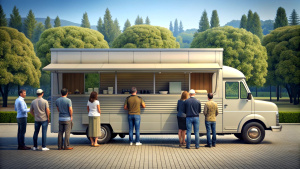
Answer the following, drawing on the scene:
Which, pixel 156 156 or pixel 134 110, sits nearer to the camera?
pixel 156 156

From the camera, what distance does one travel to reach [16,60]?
167 ft

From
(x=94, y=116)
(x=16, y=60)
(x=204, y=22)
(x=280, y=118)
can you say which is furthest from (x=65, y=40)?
(x=204, y=22)

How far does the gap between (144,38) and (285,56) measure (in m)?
19.9

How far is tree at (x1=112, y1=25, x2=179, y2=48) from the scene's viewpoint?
57938 mm

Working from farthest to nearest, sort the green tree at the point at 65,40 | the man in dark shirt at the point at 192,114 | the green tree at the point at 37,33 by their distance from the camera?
the green tree at the point at 37,33
the green tree at the point at 65,40
the man in dark shirt at the point at 192,114

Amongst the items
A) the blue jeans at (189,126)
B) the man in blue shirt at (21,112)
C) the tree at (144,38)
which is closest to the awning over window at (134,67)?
the man in blue shirt at (21,112)

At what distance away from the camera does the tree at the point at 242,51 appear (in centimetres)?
5591

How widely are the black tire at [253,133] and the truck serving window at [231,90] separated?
1217mm

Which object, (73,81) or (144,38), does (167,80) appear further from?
(144,38)

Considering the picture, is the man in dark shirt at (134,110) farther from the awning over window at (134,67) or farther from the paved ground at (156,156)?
the awning over window at (134,67)

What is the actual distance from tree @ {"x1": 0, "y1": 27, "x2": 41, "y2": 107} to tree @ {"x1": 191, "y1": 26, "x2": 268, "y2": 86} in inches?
954

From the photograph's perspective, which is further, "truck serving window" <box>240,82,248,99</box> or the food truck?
"truck serving window" <box>240,82,248,99</box>

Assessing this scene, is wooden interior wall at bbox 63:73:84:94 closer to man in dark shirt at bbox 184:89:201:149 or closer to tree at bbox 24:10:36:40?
man in dark shirt at bbox 184:89:201:149

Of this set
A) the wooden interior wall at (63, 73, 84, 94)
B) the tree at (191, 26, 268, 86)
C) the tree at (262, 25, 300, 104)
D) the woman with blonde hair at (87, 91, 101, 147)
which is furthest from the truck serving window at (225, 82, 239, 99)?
the tree at (262, 25, 300, 104)
